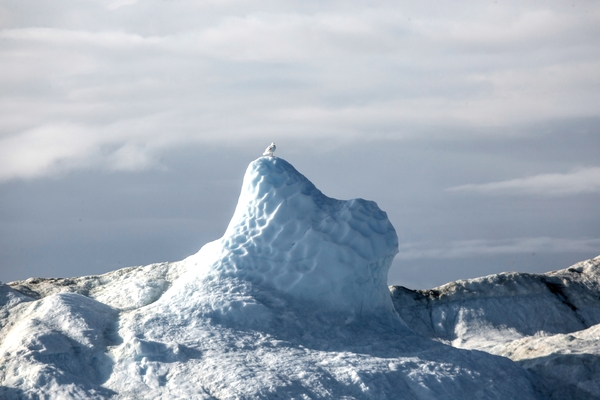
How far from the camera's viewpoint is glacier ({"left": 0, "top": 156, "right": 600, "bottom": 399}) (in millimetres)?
15648

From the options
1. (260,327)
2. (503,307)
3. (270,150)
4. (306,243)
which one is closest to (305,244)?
(306,243)

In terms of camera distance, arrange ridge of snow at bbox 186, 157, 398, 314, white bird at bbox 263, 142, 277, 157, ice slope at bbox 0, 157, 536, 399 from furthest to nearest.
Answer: white bird at bbox 263, 142, 277, 157 < ridge of snow at bbox 186, 157, 398, 314 < ice slope at bbox 0, 157, 536, 399

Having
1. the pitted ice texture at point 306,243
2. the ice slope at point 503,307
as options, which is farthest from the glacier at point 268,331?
the ice slope at point 503,307

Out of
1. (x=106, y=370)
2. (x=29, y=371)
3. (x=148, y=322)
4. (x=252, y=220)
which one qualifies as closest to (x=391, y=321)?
(x=252, y=220)

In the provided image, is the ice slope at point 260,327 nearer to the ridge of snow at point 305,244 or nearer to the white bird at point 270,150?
the ridge of snow at point 305,244

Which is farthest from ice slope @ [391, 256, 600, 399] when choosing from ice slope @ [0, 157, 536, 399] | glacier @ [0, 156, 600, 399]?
ice slope @ [0, 157, 536, 399]

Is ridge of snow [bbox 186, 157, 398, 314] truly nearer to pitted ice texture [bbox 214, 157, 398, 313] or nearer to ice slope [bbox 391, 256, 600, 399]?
pitted ice texture [bbox 214, 157, 398, 313]

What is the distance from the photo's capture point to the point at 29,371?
1534cm

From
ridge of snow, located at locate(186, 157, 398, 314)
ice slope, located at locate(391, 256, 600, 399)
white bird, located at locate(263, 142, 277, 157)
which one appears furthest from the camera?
ice slope, located at locate(391, 256, 600, 399)

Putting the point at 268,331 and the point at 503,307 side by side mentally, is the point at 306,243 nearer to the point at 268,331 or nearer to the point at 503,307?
the point at 268,331

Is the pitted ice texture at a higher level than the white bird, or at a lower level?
lower

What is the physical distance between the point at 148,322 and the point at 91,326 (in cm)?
128

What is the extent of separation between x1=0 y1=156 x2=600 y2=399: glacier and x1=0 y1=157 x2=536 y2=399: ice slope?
0.03 metres

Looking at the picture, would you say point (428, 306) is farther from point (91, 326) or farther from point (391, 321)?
point (91, 326)
